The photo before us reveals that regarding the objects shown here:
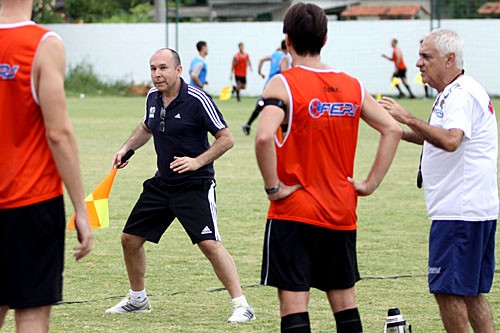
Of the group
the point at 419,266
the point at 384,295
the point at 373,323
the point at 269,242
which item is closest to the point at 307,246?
the point at 269,242

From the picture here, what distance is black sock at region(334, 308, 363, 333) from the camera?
17.5 ft

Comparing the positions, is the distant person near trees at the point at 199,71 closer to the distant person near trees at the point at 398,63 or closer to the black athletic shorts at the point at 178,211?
the distant person near trees at the point at 398,63

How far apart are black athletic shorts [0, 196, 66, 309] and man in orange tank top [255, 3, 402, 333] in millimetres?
1071

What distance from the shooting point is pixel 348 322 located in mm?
5348

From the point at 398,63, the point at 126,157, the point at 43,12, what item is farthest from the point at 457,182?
the point at 43,12

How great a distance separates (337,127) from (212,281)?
12.6ft

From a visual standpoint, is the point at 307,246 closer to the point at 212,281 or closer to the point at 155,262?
the point at 212,281

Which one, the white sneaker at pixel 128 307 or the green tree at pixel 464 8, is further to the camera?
the green tree at pixel 464 8

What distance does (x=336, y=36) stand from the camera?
3862 cm

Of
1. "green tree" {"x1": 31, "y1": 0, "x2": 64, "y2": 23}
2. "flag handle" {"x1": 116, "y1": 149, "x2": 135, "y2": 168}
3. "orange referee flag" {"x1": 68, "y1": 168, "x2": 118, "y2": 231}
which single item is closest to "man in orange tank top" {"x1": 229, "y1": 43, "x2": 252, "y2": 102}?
"green tree" {"x1": 31, "y1": 0, "x2": 64, "y2": 23}

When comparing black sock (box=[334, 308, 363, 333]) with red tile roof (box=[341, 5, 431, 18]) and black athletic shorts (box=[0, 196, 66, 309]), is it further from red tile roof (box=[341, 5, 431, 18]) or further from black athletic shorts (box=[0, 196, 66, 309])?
red tile roof (box=[341, 5, 431, 18])

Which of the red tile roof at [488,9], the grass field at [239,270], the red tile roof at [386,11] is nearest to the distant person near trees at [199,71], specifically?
the grass field at [239,270]

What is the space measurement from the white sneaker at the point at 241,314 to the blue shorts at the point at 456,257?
184 centimetres

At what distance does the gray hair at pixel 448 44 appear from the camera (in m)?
5.79
